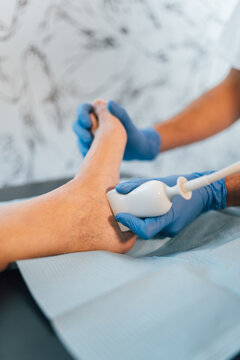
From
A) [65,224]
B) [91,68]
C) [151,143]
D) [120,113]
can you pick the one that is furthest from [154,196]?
[91,68]

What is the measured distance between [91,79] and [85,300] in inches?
58.6

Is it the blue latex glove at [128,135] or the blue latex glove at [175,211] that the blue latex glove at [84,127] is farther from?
the blue latex glove at [175,211]

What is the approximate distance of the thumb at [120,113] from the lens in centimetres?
113

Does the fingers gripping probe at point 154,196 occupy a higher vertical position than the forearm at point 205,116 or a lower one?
lower

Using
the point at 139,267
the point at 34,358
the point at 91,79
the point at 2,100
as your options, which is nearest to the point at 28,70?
the point at 2,100

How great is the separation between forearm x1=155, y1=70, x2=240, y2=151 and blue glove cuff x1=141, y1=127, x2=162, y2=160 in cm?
5

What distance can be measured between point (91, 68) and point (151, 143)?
70 centimetres

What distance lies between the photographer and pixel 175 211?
772 mm

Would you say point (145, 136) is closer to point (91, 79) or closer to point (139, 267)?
point (91, 79)

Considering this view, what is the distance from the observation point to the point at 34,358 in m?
0.43

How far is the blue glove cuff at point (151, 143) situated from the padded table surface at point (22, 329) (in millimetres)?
833

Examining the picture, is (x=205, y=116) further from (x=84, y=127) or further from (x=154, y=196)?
(x=154, y=196)

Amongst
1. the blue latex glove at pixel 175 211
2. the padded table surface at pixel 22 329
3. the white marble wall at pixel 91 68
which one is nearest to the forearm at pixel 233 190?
the blue latex glove at pixel 175 211

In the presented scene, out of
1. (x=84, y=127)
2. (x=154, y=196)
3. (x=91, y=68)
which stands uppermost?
(x=91, y=68)
